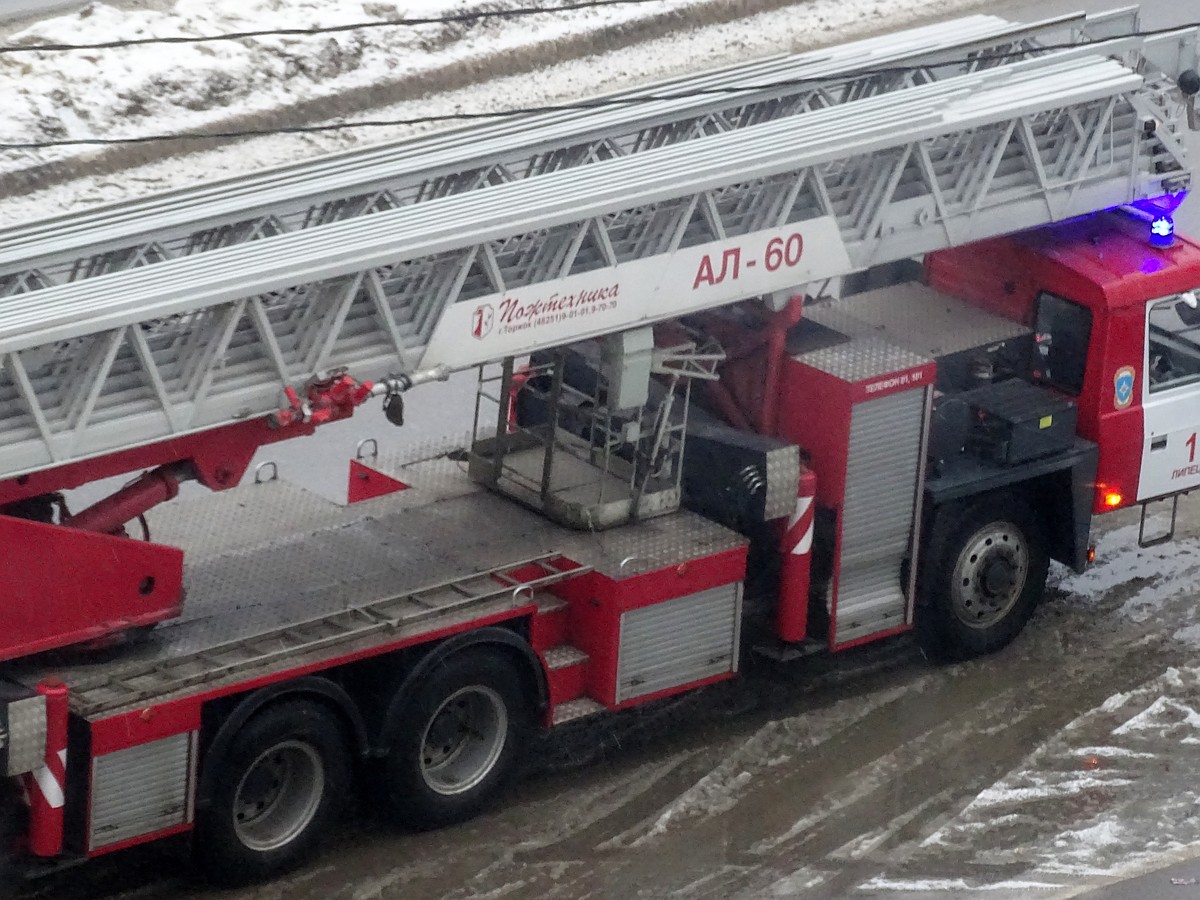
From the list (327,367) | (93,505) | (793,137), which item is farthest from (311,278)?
(793,137)

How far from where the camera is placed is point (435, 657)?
9.36 m

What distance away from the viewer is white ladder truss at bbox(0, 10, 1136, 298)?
9.77 m

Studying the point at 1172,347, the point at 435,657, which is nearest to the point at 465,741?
the point at 435,657

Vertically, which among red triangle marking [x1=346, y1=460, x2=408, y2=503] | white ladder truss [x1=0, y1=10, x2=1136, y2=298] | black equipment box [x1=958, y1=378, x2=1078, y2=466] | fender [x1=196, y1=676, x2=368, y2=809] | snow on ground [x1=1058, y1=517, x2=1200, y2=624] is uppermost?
white ladder truss [x1=0, y1=10, x2=1136, y2=298]

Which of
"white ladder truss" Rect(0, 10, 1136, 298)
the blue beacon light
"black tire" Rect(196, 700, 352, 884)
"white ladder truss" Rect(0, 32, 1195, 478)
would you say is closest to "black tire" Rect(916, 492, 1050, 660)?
"white ladder truss" Rect(0, 32, 1195, 478)

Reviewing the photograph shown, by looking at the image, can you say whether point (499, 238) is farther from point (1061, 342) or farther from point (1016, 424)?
point (1061, 342)

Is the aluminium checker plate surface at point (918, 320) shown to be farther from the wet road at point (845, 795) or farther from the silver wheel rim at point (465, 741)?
the silver wheel rim at point (465, 741)

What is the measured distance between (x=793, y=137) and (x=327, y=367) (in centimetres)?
284

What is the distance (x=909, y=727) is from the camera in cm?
1091

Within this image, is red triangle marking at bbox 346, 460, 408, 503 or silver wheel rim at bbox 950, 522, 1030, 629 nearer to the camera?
red triangle marking at bbox 346, 460, 408, 503

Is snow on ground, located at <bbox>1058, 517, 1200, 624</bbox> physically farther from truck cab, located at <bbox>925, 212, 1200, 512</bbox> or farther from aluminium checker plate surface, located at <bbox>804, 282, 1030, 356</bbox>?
aluminium checker plate surface, located at <bbox>804, 282, 1030, 356</bbox>

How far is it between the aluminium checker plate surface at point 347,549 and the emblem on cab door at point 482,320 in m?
1.34

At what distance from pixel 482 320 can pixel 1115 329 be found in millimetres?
4041

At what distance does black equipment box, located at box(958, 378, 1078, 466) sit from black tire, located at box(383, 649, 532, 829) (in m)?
3.18
